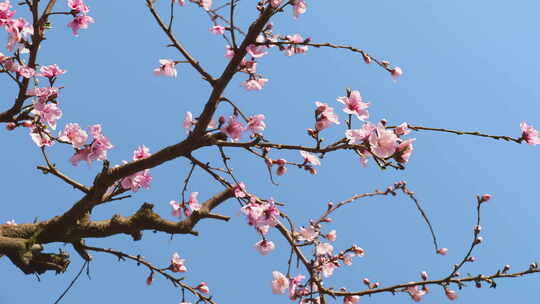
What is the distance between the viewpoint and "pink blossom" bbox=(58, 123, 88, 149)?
3521mm

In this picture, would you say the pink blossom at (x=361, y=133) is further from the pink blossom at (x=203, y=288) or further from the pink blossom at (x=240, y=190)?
the pink blossom at (x=203, y=288)

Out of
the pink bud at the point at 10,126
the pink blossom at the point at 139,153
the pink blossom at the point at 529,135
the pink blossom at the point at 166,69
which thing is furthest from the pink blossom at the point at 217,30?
the pink blossom at the point at 529,135

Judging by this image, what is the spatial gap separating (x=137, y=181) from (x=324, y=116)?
188cm

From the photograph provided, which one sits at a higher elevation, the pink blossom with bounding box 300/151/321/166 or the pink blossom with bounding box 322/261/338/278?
the pink blossom with bounding box 300/151/321/166

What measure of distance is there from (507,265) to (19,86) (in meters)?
4.43

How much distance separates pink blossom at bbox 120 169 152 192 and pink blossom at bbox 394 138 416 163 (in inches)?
90.0

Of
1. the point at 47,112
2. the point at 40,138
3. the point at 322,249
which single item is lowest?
the point at 322,249

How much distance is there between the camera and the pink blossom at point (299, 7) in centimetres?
362

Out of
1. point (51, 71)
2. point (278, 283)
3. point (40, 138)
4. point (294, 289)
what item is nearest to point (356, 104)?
point (278, 283)

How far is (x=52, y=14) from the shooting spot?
3.83m

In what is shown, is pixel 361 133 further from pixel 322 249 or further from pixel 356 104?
pixel 322 249

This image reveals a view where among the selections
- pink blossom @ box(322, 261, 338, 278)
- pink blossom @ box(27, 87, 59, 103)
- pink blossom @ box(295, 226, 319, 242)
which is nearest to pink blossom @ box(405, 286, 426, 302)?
pink blossom @ box(322, 261, 338, 278)

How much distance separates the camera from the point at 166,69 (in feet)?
13.4

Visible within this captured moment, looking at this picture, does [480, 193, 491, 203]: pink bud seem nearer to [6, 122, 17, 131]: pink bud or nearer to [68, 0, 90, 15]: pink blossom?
[68, 0, 90, 15]: pink blossom
